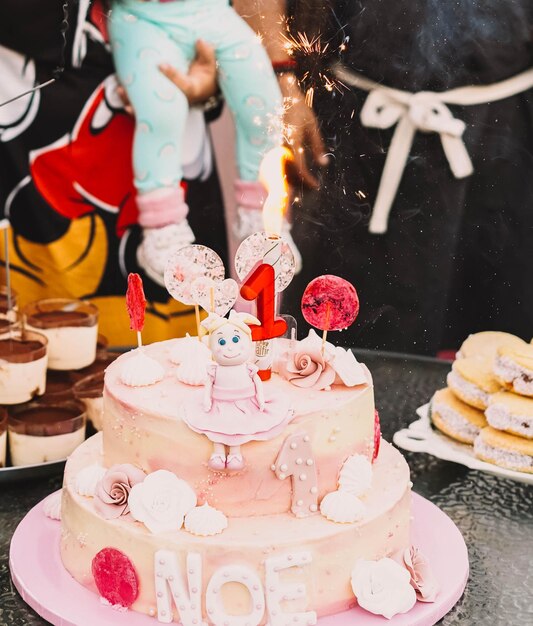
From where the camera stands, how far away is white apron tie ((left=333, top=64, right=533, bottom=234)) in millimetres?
3402

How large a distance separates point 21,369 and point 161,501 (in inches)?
33.4

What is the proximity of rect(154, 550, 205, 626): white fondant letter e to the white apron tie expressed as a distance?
199cm

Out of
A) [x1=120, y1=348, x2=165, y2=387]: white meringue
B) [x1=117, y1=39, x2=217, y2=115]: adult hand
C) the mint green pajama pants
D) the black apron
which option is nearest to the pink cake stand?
[x1=120, y1=348, x2=165, y2=387]: white meringue

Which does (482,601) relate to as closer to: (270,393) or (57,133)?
(270,393)

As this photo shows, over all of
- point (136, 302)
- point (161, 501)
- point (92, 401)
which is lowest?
point (92, 401)

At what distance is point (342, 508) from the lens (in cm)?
177

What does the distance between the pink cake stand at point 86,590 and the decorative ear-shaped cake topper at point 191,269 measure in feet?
1.88

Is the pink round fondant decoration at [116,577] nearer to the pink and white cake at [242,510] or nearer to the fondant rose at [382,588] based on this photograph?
the pink and white cake at [242,510]

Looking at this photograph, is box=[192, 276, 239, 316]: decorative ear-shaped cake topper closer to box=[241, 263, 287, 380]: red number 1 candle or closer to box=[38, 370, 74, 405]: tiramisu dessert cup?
box=[241, 263, 287, 380]: red number 1 candle

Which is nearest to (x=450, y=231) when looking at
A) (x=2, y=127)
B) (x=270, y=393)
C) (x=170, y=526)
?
(x=2, y=127)

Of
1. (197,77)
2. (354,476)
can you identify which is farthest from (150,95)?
(354,476)

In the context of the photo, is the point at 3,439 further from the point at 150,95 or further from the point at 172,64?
the point at 172,64

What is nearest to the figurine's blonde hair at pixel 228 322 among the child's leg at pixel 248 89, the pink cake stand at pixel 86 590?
the pink cake stand at pixel 86 590

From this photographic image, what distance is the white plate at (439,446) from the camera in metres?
2.25
